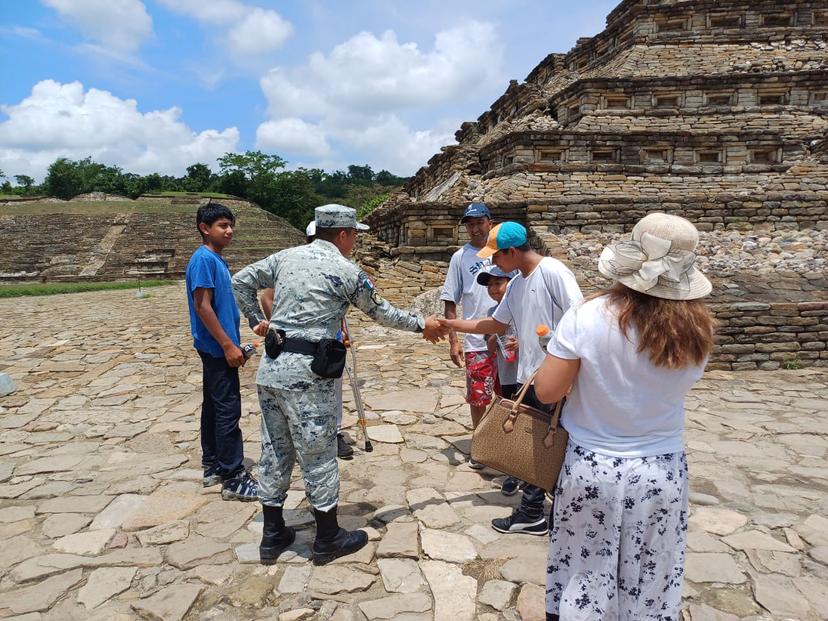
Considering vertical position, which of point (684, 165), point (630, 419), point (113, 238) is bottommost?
point (630, 419)

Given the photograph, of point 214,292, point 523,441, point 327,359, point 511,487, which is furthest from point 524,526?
point 214,292

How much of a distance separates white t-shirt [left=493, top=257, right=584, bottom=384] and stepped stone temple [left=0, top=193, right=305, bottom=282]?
77.4 feet

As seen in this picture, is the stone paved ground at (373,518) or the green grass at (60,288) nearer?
the stone paved ground at (373,518)

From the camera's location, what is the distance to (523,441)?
223 centimetres

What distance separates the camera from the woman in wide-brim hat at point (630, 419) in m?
1.64

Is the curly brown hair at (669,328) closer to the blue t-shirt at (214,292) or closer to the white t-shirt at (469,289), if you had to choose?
the white t-shirt at (469,289)

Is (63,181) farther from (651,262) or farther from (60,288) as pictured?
(651,262)

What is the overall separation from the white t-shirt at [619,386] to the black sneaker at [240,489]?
2525mm

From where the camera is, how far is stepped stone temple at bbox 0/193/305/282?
24375 millimetres

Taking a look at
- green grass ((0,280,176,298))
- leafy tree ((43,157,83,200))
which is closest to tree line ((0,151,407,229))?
leafy tree ((43,157,83,200))

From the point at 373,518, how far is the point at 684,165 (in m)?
13.7

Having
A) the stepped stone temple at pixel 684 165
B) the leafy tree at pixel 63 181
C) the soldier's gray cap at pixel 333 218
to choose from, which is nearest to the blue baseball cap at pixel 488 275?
the soldier's gray cap at pixel 333 218

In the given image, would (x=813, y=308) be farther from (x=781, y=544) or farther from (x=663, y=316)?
(x=663, y=316)

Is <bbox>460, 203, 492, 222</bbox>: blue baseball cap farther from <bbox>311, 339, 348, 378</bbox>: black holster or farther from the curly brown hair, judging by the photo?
the curly brown hair
